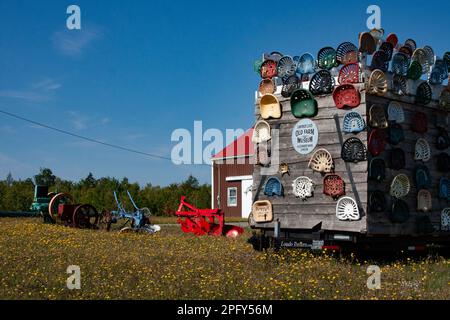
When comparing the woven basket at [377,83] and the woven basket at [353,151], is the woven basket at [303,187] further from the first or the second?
the woven basket at [377,83]

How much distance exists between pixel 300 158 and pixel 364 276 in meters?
3.01

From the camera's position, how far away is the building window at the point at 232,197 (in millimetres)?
32812

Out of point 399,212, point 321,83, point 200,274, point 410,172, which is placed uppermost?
point 321,83

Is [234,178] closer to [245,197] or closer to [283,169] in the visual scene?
[245,197]

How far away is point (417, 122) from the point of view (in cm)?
1130

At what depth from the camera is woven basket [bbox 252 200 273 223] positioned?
11.6 meters

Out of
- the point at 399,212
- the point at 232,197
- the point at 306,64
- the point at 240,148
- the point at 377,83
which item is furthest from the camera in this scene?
the point at 240,148

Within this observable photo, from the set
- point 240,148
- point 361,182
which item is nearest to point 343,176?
point 361,182

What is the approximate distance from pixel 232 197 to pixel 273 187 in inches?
851

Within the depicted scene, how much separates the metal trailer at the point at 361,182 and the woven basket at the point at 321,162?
82 millimetres

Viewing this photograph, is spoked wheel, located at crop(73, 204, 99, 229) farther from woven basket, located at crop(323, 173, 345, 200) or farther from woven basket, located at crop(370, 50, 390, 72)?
woven basket, located at crop(370, 50, 390, 72)

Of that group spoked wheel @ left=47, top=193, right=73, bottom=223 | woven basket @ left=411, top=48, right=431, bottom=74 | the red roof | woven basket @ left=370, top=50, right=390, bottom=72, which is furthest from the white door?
woven basket @ left=370, top=50, right=390, bottom=72

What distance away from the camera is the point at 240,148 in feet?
110

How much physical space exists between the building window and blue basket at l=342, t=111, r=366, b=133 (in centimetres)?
2262
